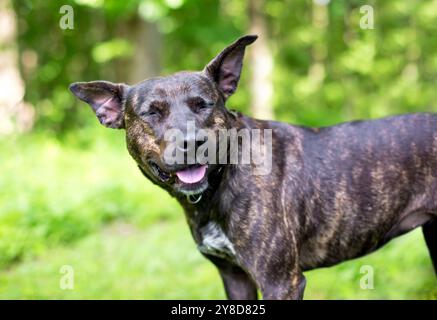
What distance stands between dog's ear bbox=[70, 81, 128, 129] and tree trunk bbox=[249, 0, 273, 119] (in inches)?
358

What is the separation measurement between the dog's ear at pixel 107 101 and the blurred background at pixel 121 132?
226 centimetres

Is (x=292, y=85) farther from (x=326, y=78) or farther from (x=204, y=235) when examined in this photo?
(x=204, y=235)

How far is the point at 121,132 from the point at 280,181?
30.1ft

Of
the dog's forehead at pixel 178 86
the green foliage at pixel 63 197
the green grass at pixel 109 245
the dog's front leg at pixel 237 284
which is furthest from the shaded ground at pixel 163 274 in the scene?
the dog's forehead at pixel 178 86

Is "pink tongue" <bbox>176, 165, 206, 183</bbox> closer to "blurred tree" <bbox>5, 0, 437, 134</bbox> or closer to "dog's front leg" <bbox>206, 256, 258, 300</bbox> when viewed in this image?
"dog's front leg" <bbox>206, 256, 258, 300</bbox>

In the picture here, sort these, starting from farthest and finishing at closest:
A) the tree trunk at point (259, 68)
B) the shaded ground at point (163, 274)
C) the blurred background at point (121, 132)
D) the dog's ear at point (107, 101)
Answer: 1. the tree trunk at point (259, 68)
2. the blurred background at point (121, 132)
3. the shaded ground at point (163, 274)
4. the dog's ear at point (107, 101)

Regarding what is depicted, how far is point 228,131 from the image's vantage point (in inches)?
151

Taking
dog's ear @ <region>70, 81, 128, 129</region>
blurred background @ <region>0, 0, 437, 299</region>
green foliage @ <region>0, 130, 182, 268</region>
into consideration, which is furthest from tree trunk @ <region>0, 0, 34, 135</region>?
dog's ear @ <region>70, 81, 128, 129</region>

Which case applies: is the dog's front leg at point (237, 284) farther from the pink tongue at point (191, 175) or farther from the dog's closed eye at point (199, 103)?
the dog's closed eye at point (199, 103)

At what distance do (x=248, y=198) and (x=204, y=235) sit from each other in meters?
0.41

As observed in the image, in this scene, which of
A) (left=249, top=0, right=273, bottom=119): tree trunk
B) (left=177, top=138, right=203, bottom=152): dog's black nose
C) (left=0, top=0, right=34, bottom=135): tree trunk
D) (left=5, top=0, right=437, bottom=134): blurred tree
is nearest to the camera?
(left=177, top=138, right=203, bottom=152): dog's black nose

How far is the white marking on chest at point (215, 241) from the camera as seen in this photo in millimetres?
3816

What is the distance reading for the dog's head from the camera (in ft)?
11.9

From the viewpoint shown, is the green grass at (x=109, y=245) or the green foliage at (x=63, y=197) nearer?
the green grass at (x=109, y=245)
